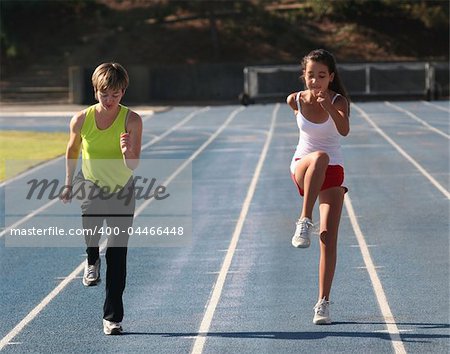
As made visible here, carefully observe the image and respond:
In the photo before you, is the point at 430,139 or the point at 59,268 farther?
the point at 430,139

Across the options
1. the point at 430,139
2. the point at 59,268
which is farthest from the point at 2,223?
the point at 430,139

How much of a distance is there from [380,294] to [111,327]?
2.99m

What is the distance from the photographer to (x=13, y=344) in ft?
29.1

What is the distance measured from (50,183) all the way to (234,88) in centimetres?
3754

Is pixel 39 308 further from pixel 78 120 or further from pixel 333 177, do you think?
pixel 333 177

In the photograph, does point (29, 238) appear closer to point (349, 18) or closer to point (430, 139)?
point (430, 139)

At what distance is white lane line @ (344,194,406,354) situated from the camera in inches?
343

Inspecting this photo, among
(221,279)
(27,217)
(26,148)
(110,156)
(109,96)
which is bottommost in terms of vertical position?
(26,148)

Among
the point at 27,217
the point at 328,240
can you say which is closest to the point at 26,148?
the point at 27,217

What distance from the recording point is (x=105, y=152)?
820cm

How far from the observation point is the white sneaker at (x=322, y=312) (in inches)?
348

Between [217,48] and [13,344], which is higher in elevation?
[13,344]

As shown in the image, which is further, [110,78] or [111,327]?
[111,327]

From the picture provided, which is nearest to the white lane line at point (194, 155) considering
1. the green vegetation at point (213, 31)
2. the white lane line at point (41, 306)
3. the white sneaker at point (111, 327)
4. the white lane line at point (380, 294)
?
the white lane line at point (380, 294)
